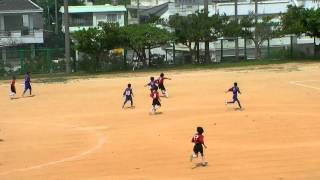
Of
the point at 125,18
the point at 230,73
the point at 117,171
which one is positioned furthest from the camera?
the point at 125,18

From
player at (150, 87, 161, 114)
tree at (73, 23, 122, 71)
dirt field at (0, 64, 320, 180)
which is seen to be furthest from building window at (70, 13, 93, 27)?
player at (150, 87, 161, 114)

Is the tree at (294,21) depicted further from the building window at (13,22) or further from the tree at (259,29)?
the building window at (13,22)

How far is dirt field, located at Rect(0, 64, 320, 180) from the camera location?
14312 millimetres

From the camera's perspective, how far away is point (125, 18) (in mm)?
72375

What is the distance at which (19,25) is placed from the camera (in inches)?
2384

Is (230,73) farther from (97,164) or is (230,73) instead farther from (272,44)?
(97,164)

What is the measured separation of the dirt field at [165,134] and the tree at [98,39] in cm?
1126

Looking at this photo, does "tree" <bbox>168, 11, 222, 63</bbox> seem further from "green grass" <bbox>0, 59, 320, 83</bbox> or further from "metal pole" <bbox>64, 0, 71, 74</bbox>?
"metal pole" <bbox>64, 0, 71, 74</bbox>

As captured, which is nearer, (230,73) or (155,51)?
(230,73)

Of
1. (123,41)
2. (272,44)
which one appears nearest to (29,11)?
(123,41)

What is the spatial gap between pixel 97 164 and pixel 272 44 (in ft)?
151

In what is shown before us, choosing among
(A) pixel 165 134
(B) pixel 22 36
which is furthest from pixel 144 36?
(A) pixel 165 134

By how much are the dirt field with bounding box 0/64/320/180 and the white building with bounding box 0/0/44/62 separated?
85.1ft

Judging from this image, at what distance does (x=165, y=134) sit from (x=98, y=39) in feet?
87.6
